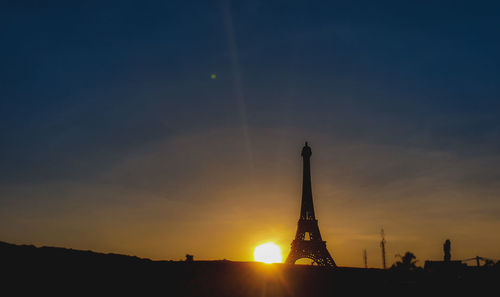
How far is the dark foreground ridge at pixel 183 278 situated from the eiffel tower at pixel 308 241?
86.8ft

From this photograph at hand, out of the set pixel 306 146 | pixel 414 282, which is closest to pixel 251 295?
pixel 414 282

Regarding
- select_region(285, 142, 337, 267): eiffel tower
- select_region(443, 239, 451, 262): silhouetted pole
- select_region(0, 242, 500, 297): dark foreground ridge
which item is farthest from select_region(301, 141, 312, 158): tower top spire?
select_region(0, 242, 500, 297): dark foreground ridge

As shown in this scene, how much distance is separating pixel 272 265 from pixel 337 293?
3.87 m

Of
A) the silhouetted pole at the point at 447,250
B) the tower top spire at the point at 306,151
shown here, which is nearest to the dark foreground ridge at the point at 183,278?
the silhouetted pole at the point at 447,250

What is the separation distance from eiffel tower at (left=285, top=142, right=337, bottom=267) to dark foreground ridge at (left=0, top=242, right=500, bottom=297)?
26442 millimetres

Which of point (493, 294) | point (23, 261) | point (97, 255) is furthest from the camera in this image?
point (493, 294)

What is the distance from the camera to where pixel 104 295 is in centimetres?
1552

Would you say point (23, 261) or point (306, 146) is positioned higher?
point (306, 146)

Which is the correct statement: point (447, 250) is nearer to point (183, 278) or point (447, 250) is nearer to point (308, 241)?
point (308, 241)

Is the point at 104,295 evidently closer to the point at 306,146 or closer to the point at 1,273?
the point at 1,273

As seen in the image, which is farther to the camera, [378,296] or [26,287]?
[378,296]

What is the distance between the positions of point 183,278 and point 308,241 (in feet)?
124

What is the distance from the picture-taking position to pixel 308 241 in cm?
5416

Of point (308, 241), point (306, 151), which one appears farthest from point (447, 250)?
point (306, 151)
